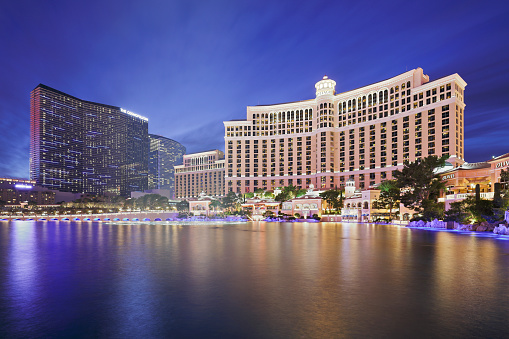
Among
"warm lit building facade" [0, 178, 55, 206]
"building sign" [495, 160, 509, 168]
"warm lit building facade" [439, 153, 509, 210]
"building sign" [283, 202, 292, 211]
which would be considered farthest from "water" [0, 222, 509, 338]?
"warm lit building facade" [0, 178, 55, 206]

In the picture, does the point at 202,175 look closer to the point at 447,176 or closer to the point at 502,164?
the point at 447,176

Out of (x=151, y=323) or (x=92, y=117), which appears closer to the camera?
(x=151, y=323)

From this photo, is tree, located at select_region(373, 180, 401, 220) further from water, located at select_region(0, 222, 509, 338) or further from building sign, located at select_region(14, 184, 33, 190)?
building sign, located at select_region(14, 184, 33, 190)

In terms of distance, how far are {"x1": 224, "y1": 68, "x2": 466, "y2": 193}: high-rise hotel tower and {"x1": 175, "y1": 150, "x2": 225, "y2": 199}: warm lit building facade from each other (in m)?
38.2

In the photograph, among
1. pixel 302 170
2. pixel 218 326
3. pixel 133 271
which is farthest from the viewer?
pixel 302 170

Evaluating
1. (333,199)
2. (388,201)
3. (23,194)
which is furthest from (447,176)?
(23,194)

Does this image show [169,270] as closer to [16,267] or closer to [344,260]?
[16,267]

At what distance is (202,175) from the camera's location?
189 m

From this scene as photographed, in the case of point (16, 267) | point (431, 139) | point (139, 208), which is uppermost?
point (431, 139)

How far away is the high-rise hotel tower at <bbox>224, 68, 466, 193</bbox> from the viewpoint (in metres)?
97.9

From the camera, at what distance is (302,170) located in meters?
134

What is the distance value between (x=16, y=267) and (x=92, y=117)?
208353 mm

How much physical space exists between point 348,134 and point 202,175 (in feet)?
316

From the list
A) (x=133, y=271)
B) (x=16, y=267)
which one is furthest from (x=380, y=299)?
(x=16, y=267)
